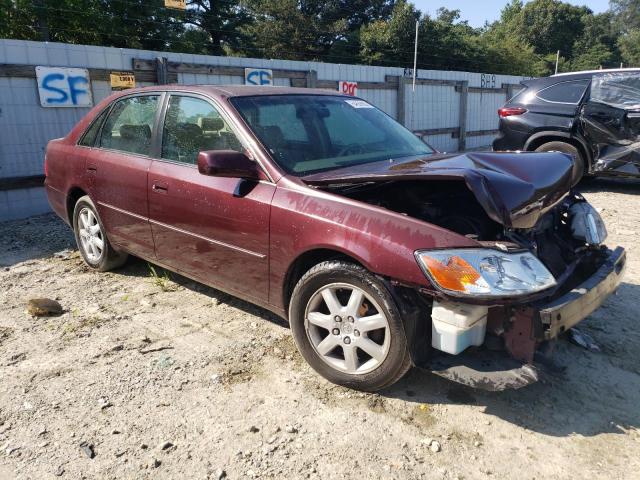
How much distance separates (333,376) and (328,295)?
18.7 inches

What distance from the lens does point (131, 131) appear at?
14.6 feet

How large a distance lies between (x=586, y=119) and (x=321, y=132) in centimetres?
569

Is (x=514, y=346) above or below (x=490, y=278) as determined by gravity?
below

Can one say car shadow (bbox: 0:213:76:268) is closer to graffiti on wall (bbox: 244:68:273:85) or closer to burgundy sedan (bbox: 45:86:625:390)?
burgundy sedan (bbox: 45:86:625:390)

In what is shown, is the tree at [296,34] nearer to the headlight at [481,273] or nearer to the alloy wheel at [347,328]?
the alloy wheel at [347,328]

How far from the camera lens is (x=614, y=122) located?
760 centimetres

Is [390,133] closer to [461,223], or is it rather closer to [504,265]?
[461,223]

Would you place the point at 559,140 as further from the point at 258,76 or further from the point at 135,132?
the point at 135,132

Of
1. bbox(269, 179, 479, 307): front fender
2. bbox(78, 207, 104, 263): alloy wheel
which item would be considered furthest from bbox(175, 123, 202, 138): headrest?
bbox(78, 207, 104, 263): alloy wheel

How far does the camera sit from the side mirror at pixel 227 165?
3127mm

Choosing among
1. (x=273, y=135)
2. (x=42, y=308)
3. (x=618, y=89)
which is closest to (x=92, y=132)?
(x=42, y=308)

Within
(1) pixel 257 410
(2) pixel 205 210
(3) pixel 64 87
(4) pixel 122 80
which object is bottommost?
(1) pixel 257 410

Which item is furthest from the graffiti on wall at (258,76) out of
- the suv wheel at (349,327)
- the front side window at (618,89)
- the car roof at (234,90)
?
the suv wheel at (349,327)

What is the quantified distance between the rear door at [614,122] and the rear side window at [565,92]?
0.49ft
